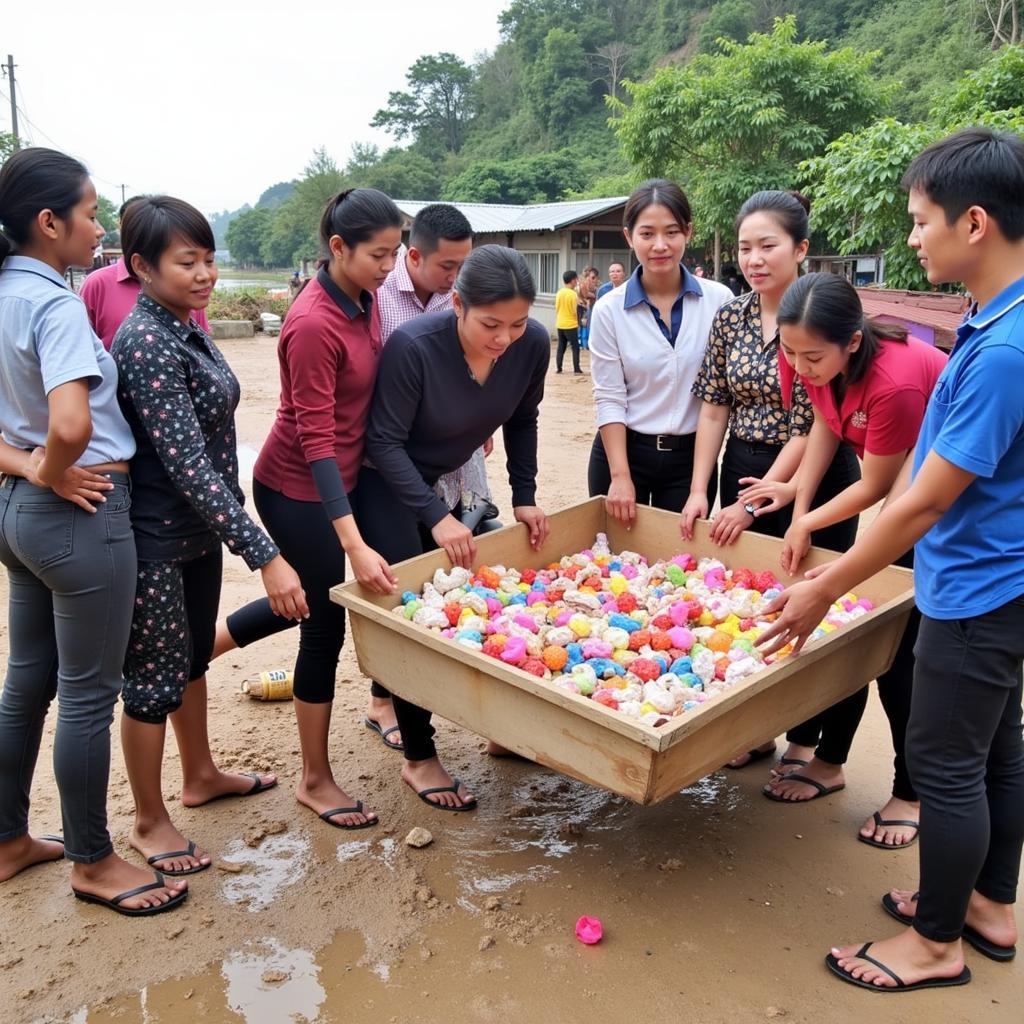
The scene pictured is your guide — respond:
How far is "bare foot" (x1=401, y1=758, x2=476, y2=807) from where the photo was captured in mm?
2979

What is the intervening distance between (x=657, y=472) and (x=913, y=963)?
174 cm

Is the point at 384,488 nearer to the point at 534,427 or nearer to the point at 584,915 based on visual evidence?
the point at 534,427

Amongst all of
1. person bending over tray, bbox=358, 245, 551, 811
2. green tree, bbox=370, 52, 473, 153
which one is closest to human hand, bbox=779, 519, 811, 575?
person bending over tray, bbox=358, 245, 551, 811

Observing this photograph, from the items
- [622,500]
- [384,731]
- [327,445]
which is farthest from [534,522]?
[384,731]

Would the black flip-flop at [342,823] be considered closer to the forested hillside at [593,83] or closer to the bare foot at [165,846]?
the bare foot at [165,846]

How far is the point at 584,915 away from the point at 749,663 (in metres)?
0.79

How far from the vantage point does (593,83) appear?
46.1 metres

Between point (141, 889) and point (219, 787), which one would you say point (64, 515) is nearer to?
point (141, 889)

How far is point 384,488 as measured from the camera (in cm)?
286

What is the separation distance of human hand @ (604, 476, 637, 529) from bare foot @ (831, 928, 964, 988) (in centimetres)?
158

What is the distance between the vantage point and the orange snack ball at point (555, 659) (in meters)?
2.55

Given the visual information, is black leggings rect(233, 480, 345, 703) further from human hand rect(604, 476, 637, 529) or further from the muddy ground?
human hand rect(604, 476, 637, 529)

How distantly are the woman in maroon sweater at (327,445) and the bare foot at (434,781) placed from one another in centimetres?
19

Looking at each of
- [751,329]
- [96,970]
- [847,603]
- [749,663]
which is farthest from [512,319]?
[96,970]
